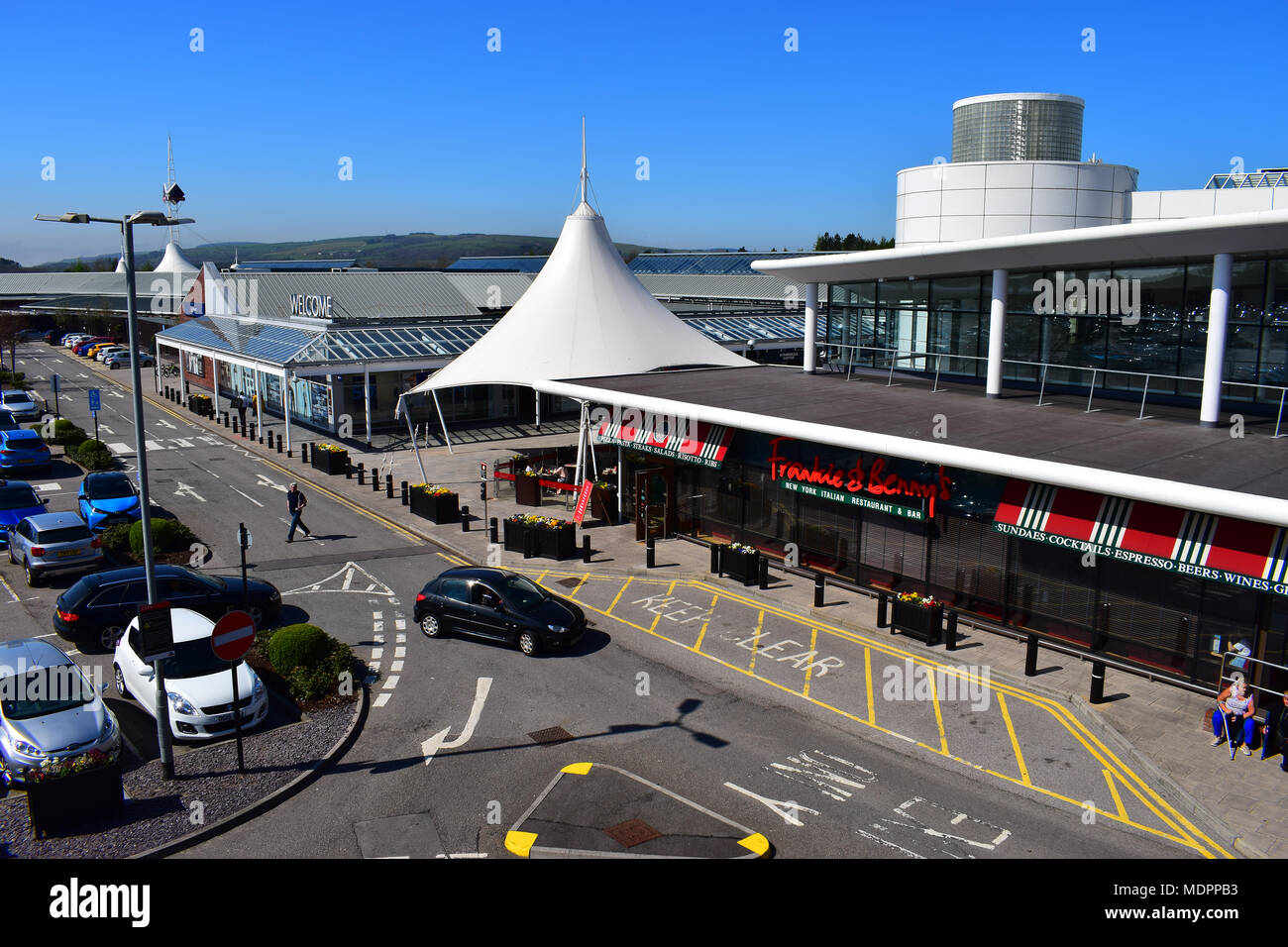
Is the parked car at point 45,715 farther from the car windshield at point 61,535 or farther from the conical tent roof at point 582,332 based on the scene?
the conical tent roof at point 582,332

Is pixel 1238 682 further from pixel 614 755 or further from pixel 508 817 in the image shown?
pixel 508 817

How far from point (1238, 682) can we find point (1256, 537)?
2.38m

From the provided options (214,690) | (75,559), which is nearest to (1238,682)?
(214,690)

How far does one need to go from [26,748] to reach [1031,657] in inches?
649

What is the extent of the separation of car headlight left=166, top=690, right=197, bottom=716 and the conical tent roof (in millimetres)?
17438

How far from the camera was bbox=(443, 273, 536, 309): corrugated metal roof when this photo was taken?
6860 centimetres

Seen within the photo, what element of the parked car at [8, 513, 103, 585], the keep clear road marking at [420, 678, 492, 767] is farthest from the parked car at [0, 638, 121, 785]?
the parked car at [8, 513, 103, 585]

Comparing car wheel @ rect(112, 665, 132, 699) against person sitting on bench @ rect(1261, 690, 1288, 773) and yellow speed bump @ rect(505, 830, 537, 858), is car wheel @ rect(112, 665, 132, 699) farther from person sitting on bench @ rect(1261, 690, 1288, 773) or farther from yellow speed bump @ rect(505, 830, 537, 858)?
person sitting on bench @ rect(1261, 690, 1288, 773)

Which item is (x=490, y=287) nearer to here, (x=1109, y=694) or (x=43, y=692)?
(x=43, y=692)

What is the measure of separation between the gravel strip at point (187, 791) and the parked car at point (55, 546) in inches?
408

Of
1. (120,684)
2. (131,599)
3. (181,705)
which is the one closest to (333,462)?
(131,599)

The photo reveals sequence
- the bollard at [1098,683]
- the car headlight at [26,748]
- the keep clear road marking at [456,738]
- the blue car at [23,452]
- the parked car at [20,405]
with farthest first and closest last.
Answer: the parked car at [20,405] → the blue car at [23,452] → the bollard at [1098,683] → the keep clear road marking at [456,738] → the car headlight at [26,748]

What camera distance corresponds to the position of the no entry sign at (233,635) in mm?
13391

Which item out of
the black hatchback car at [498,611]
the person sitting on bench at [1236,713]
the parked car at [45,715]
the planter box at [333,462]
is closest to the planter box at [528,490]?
the planter box at [333,462]
